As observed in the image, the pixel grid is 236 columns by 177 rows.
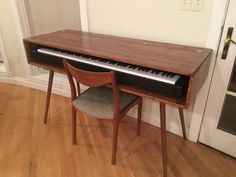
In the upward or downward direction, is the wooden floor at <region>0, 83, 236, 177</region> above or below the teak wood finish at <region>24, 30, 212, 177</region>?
below

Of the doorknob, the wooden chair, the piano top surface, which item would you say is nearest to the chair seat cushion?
the wooden chair

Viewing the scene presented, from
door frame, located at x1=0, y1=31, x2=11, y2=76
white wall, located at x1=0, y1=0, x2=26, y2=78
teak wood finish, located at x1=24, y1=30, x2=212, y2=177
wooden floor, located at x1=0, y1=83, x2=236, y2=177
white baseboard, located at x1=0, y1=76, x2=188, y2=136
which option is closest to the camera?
teak wood finish, located at x1=24, y1=30, x2=212, y2=177

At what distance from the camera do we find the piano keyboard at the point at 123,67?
1067 millimetres

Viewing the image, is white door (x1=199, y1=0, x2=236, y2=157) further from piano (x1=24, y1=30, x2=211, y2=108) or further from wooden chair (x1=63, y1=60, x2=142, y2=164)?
wooden chair (x1=63, y1=60, x2=142, y2=164)

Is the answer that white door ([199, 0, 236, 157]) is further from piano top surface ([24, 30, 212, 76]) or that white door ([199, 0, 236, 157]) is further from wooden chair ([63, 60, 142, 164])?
wooden chair ([63, 60, 142, 164])

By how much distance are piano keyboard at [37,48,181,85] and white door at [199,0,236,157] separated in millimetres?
434

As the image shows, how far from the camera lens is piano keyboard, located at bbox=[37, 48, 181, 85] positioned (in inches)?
42.0

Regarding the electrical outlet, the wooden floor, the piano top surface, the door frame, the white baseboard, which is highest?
the electrical outlet

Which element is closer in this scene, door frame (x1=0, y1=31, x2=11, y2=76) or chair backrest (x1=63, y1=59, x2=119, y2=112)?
chair backrest (x1=63, y1=59, x2=119, y2=112)

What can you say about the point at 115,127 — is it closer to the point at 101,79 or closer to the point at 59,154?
the point at 101,79

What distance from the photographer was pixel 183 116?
5.33 feet

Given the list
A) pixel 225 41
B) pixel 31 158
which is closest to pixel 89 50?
pixel 225 41

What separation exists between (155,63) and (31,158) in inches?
45.0

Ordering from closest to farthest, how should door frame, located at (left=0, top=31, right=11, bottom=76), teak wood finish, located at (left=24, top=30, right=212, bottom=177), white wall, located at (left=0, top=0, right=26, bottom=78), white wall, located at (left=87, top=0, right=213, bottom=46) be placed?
teak wood finish, located at (left=24, top=30, right=212, bottom=177) → white wall, located at (left=87, top=0, right=213, bottom=46) → white wall, located at (left=0, top=0, right=26, bottom=78) → door frame, located at (left=0, top=31, right=11, bottom=76)
